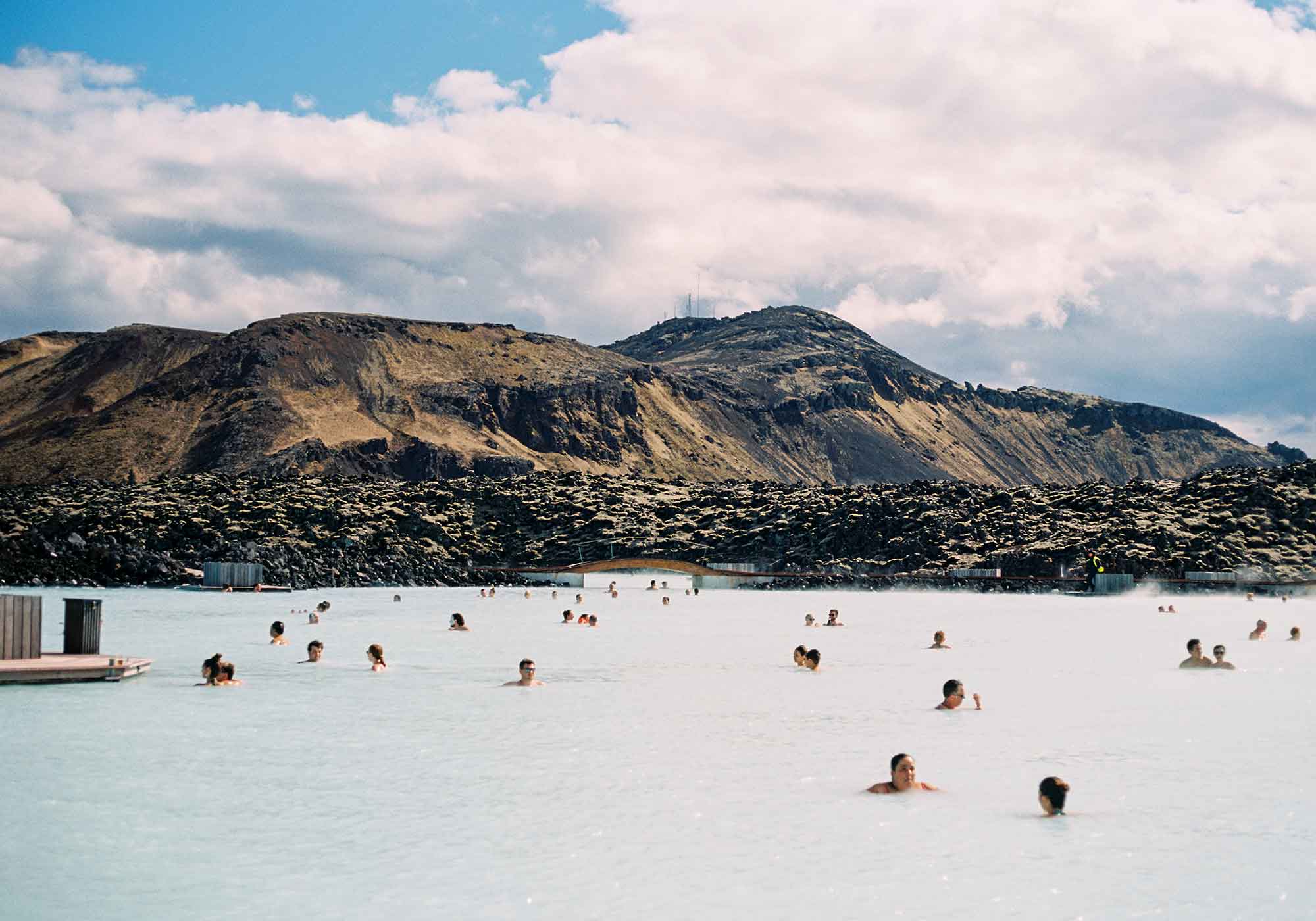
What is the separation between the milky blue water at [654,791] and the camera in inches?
472

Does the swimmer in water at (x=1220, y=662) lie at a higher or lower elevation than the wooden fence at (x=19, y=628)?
lower

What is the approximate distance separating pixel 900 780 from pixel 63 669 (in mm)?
15775

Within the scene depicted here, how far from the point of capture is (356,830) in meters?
14.2

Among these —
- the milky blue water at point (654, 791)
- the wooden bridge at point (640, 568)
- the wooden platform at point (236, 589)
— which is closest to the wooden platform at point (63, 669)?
the milky blue water at point (654, 791)

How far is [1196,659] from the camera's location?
30656mm

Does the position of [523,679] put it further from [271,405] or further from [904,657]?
[271,405]

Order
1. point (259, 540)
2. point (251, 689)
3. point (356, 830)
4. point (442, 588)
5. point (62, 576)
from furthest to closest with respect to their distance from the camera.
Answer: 1. point (259, 540)
2. point (442, 588)
3. point (62, 576)
4. point (251, 689)
5. point (356, 830)

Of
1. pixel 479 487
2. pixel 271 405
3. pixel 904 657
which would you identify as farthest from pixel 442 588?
pixel 271 405

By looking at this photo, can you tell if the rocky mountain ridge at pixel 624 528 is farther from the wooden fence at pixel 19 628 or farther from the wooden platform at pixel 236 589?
the wooden fence at pixel 19 628

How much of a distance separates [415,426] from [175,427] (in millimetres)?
29843

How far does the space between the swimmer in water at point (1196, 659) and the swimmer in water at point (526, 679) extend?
15.7 metres

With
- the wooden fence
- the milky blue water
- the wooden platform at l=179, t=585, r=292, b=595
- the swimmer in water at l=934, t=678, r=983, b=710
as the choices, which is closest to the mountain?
the wooden platform at l=179, t=585, r=292, b=595

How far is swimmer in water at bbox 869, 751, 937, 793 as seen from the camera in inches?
626

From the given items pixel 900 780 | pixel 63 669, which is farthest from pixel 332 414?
pixel 900 780
